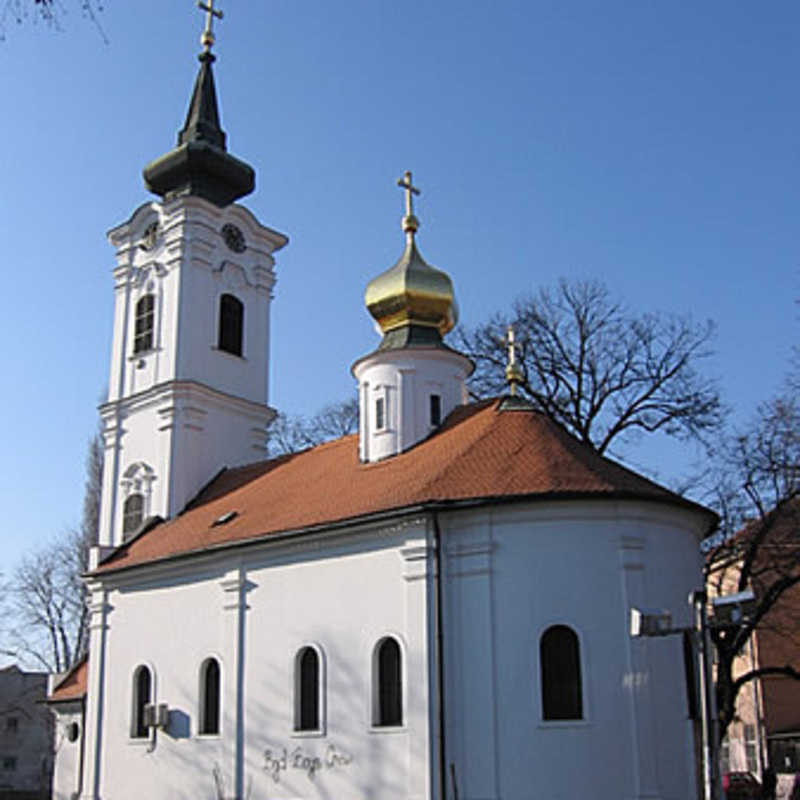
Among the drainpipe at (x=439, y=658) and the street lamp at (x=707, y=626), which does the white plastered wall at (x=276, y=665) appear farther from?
the street lamp at (x=707, y=626)

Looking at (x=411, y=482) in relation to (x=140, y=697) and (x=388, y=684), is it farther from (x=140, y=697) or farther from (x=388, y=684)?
(x=140, y=697)

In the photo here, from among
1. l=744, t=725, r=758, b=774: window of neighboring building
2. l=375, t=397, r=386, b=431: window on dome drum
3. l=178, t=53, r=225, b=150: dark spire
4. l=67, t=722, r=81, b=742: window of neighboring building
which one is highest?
l=178, t=53, r=225, b=150: dark spire

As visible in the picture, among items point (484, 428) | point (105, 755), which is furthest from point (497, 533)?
point (105, 755)

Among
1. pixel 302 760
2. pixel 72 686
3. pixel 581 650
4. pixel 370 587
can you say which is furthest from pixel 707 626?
pixel 72 686

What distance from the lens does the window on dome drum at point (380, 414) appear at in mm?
22531

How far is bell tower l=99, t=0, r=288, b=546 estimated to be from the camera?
2680 centimetres

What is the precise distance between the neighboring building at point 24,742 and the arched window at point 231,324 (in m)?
27.2

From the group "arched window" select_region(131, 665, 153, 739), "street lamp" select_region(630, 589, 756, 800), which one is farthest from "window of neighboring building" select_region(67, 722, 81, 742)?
"street lamp" select_region(630, 589, 756, 800)

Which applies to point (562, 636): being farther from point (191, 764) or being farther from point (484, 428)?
point (191, 764)

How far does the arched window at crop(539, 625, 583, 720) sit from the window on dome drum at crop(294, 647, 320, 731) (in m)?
4.49

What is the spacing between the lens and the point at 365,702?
18031 millimetres

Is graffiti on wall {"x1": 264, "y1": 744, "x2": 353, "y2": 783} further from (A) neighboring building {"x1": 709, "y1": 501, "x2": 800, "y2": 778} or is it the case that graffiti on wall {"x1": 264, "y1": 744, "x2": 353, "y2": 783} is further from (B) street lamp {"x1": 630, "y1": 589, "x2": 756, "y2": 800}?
(A) neighboring building {"x1": 709, "y1": 501, "x2": 800, "y2": 778}

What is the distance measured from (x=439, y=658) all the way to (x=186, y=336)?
1314 cm

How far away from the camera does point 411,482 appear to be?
1920 centimetres
